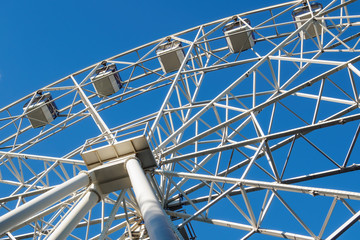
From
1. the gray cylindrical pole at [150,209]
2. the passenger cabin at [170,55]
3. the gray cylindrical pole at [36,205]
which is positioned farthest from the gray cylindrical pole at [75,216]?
the passenger cabin at [170,55]

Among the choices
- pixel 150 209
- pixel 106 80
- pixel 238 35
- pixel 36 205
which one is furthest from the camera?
pixel 106 80

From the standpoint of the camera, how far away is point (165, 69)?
22.7 m

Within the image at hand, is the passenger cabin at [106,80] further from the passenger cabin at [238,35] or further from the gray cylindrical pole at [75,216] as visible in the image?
the gray cylindrical pole at [75,216]

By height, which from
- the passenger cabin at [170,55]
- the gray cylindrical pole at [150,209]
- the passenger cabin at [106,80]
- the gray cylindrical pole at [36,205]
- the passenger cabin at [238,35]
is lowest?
the gray cylindrical pole at [150,209]

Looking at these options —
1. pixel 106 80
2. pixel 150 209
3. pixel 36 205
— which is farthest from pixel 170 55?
pixel 150 209

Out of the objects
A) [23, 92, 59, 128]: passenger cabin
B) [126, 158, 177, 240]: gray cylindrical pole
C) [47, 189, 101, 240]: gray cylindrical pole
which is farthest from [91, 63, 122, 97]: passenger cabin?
[126, 158, 177, 240]: gray cylindrical pole

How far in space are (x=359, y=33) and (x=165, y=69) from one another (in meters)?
9.85

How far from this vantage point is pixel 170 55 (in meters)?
22.1

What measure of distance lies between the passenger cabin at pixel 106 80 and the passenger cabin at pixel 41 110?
272 cm

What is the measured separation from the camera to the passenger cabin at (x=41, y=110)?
2330cm

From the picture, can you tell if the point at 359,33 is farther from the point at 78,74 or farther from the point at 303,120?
the point at 78,74

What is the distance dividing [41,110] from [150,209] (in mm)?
16588

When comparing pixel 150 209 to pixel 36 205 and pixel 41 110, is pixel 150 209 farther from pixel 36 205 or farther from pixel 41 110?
pixel 41 110

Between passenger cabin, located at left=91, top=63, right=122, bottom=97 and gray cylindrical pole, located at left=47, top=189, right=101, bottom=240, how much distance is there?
1159cm
